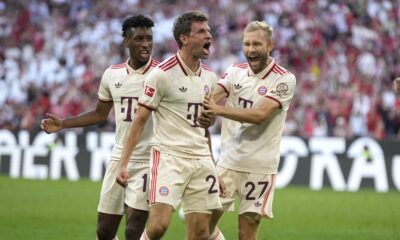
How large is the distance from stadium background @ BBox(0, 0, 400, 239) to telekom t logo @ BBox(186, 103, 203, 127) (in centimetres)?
1051

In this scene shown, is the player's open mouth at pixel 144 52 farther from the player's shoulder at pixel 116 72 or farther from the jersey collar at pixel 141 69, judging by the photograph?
the player's shoulder at pixel 116 72

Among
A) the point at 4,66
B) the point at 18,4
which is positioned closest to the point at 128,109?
the point at 4,66

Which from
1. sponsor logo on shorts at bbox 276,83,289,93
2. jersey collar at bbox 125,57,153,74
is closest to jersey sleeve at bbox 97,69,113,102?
jersey collar at bbox 125,57,153,74

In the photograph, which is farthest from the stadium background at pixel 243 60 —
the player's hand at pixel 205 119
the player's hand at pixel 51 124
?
the player's hand at pixel 205 119

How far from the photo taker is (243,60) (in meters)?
A: 28.6

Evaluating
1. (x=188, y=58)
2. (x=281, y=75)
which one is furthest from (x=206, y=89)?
(x=281, y=75)

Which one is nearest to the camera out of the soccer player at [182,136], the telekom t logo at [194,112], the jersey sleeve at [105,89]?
the soccer player at [182,136]

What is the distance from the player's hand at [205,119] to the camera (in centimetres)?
888

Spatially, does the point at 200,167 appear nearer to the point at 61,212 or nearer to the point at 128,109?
the point at 128,109

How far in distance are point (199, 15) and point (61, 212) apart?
8511 mm

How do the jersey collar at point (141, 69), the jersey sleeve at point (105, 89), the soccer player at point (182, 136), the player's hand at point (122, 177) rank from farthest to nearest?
the jersey sleeve at point (105, 89) < the jersey collar at point (141, 69) < the soccer player at point (182, 136) < the player's hand at point (122, 177)

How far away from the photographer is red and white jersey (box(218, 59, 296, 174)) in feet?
32.2

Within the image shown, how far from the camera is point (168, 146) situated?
9.07 meters

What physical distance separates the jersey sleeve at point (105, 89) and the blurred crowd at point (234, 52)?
15254mm
